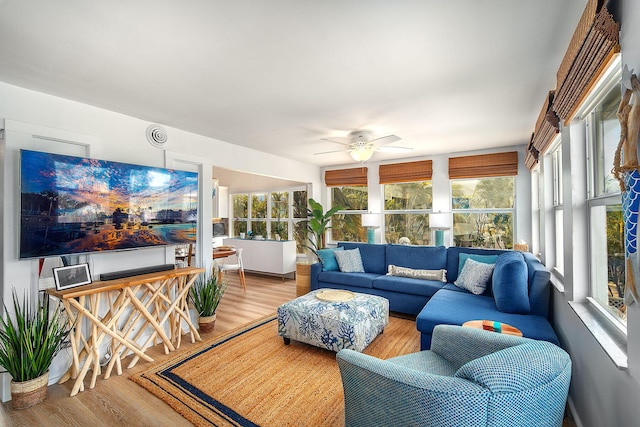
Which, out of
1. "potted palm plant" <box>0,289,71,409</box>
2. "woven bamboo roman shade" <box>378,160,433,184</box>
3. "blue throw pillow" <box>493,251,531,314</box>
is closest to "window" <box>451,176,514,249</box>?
"woven bamboo roman shade" <box>378,160,433,184</box>

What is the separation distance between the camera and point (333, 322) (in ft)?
8.80

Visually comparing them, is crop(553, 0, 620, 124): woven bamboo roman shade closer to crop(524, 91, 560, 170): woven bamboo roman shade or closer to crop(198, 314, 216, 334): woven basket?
crop(524, 91, 560, 170): woven bamboo roman shade

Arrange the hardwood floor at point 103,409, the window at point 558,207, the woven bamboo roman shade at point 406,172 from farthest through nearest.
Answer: the woven bamboo roman shade at point 406,172 < the window at point 558,207 < the hardwood floor at point 103,409

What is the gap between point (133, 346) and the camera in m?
2.61

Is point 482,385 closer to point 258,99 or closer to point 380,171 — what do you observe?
point 258,99

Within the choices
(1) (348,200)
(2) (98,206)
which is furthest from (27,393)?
(1) (348,200)

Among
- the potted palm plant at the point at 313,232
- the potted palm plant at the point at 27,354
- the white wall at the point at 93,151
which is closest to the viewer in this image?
the potted palm plant at the point at 27,354

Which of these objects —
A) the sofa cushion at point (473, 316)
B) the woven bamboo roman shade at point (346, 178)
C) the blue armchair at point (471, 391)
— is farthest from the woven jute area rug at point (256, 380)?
the woven bamboo roman shade at point (346, 178)

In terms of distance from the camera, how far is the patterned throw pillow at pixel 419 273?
3969 mm

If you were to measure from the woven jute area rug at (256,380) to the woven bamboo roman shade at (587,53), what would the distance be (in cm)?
235

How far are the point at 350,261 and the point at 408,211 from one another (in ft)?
5.41

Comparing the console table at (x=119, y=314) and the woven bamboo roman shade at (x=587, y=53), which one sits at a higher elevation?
the woven bamboo roman shade at (x=587, y=53)

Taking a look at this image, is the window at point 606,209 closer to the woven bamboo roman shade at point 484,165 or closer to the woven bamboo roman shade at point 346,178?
the woven bamboo roman shade at point 484,165

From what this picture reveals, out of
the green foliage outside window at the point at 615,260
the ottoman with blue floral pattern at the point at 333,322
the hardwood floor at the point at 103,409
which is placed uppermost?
the green foliage outside window at the point at 615,260
